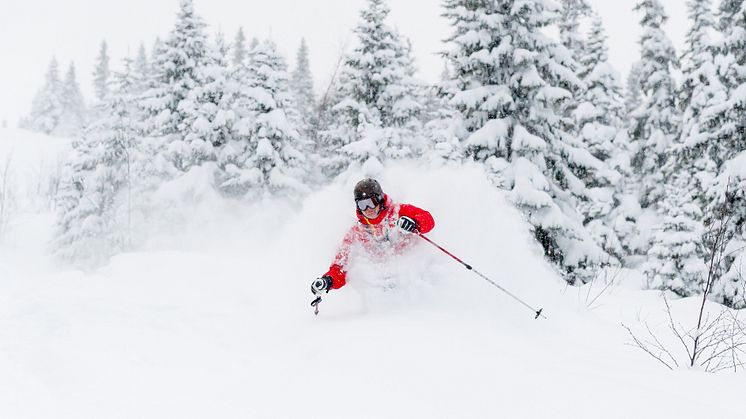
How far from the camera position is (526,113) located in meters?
14.1

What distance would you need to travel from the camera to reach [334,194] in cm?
822

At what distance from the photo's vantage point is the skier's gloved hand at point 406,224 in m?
5.97

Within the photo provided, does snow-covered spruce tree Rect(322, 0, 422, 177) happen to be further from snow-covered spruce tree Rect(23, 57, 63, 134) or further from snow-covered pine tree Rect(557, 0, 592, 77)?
snow-covered spruce tree Rect(23, 57, 63, 134)

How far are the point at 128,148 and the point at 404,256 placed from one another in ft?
67.9

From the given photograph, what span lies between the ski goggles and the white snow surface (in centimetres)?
76

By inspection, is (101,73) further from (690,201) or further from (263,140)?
(690,201)

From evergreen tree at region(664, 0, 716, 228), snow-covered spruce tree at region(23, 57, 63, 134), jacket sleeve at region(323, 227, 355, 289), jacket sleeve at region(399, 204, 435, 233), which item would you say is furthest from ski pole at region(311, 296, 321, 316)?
snow-covered spruce tree at region(23, 57, 63, 134)

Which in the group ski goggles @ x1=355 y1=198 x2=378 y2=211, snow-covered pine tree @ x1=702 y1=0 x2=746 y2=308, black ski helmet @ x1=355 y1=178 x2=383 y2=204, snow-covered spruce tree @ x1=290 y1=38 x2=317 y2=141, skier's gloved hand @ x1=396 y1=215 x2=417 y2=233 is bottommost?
skier's gloved hand @ x1=396 y1=215 x2=417 y2=233

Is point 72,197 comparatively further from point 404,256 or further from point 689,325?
point 689,325

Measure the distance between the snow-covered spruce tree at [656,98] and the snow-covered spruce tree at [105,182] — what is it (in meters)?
22.4

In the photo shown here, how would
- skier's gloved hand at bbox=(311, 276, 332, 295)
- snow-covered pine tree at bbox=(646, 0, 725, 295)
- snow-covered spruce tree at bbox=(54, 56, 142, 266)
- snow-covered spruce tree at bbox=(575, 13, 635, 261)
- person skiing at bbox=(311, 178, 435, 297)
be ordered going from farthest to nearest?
snow-covered spruce tree at bbox=(54, 56, 142, 266) < snow-covered spruce tree at bbox=(575, 13, 635, 261) < snow-covered pine tree at bbox=(646, 0, 725, 295) < person skiing at bbox=(311, 178, 435, 297) < skier's gloved hand at bbox=(311, 276, 332, 295)

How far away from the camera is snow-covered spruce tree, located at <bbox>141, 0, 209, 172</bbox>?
23.7m

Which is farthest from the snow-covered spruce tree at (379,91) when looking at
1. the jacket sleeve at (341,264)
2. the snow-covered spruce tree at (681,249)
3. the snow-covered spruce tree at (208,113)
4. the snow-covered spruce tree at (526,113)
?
the jacket sleeve at (341,264)

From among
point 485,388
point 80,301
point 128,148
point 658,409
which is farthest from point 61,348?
point 128,148
